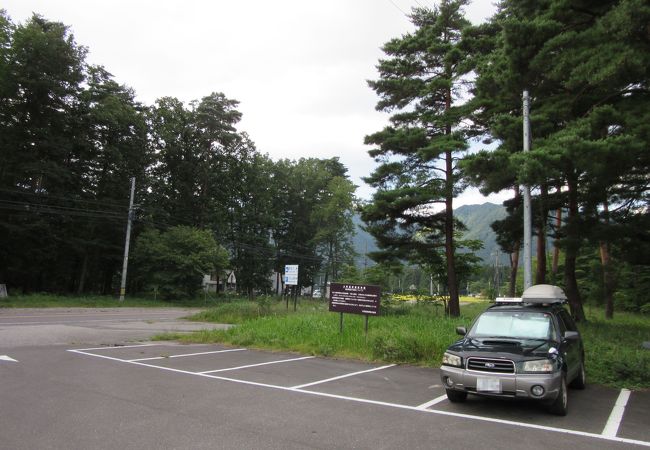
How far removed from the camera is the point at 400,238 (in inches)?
869

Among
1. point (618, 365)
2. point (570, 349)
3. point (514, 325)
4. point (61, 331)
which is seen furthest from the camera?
point (61, 331)

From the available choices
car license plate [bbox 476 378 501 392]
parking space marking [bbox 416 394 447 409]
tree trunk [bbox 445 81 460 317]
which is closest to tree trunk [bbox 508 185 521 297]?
tree trunk [bbox 445 81 460 317]

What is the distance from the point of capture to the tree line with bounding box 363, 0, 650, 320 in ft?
33.4

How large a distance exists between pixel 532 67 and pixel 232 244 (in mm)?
49235

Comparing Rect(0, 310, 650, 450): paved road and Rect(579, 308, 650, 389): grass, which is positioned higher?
Rect(579, 308, 650, 389): grass

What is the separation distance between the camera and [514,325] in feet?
24.3

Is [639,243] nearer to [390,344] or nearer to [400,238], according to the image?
[400,238]

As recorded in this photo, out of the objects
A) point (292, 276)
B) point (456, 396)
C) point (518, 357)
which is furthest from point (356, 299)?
point (292, 276)

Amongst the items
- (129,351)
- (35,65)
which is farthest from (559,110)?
(35,65)

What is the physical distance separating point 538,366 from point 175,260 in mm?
36510

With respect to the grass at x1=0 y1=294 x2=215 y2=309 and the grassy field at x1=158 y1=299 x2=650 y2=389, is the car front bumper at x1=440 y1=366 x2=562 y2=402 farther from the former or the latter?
the grass at x1=0 y1=294 x2=215 y2=309

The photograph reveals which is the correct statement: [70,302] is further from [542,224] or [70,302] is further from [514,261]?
[514,261]

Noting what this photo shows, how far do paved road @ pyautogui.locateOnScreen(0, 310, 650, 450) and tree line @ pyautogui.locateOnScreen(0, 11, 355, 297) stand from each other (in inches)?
1104

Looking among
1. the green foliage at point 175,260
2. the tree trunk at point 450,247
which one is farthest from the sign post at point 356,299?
the green foliage at point 175,260
